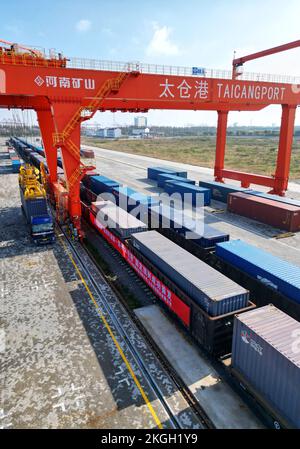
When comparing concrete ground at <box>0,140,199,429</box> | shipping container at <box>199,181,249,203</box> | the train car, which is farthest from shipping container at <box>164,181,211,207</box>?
concrete ground at <box>0,140,199,429</box>

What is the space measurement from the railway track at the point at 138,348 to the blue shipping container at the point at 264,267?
591cm

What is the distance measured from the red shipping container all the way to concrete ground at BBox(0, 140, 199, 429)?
20.8 meters

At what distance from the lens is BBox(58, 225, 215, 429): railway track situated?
10.4 m

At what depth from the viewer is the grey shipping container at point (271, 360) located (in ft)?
29.1

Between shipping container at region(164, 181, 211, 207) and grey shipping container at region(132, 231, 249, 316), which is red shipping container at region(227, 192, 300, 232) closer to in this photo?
shipping container at region(164, 181, 211, 207)

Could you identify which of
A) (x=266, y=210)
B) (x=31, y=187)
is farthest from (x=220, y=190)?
(x=31, y=187)

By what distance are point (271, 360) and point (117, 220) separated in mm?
14627

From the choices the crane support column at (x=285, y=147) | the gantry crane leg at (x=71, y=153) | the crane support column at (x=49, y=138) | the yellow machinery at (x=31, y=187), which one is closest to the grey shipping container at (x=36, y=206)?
the yellow machinery at (x=31, y=187)

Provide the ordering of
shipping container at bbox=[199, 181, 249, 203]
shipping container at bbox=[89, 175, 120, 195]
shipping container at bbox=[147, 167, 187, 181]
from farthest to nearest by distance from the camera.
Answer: shipping container at bbox=[147, 167, 187, 181]
shipping container at bbox=[199, 181, 249, 203]
shipping container at bbox=[89, 175, 120, 195]

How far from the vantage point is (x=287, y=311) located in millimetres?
13281

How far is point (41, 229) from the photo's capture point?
2491 cm

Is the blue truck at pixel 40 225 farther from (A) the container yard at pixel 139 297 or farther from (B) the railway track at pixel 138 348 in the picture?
(B) the railway track at pixel 138 348

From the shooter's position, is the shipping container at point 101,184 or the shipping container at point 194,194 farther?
the shipping container at point 194,194
